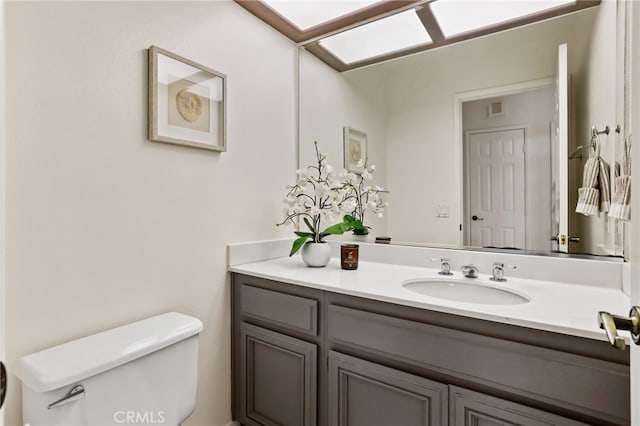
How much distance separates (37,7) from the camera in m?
0.98

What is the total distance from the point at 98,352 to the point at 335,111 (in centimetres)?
157

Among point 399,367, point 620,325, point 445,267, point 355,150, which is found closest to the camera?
point 620,325

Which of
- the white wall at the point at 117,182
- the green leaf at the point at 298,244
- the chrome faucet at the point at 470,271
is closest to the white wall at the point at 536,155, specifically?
the chrome faucet at the point at 470,271

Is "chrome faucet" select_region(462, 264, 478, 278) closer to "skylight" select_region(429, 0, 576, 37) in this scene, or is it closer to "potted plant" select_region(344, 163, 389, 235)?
"potted plant" select_region(344, 163, 389, 235)

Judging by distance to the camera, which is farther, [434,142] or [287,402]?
[434,142]

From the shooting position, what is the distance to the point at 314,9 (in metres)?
1.74

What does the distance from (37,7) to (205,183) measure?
0.75 metres

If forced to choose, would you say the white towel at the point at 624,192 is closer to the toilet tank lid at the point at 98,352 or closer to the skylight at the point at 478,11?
the skylight at the point at 478,11

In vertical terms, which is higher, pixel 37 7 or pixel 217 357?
pixel 37 7

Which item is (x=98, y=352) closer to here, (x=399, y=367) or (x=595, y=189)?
(x=399, y=367)

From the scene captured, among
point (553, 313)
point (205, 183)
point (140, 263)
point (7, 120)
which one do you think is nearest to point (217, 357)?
point (140, 263)

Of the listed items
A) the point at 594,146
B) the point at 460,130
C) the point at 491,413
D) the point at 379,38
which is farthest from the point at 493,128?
the point at 491,413

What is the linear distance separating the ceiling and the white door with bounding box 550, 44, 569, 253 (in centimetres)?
26

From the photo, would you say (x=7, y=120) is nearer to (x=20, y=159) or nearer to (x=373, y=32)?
(x=20, y=159)
